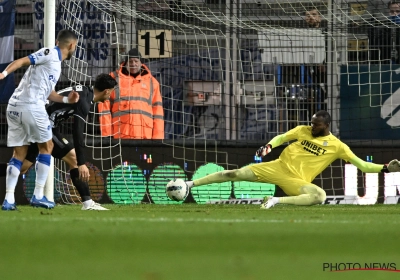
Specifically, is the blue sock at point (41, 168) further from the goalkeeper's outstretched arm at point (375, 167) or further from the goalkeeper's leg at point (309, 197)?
the goalkeeper's outstretched arm at point (375, 167)

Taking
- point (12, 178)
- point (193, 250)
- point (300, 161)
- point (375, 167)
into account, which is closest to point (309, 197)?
point (300, 161)

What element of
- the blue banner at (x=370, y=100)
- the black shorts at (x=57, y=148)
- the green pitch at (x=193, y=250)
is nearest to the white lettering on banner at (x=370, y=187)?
the blue banner at (x=370, y=100)

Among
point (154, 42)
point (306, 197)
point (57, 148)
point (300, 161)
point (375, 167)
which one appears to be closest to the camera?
point (57, 148)

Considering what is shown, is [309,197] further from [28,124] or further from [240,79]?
[28,124]

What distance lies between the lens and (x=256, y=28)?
11.0 metres

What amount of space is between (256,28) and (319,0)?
0.95 meters

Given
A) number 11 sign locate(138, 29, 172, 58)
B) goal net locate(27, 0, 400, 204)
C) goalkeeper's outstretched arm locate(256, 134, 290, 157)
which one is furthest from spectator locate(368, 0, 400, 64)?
number 11 sign locate(138, 29, 172, 58)

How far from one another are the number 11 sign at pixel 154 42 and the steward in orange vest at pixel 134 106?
0.68 ft

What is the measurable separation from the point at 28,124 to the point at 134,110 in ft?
12.2

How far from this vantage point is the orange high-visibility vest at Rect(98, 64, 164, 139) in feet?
36.0

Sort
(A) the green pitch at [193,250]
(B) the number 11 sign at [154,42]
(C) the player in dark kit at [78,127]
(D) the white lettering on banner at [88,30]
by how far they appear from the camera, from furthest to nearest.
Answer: (B) the number 11 sign at [154,42], (D) the white lettering on banner at [88,30], (C) the player in dark kit at [78,127], (A) the green pitch at [193,250]

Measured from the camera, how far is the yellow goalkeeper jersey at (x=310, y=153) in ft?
32.0

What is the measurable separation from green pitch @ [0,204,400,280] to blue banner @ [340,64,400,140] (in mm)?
6543

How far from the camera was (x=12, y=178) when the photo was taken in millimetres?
7566
